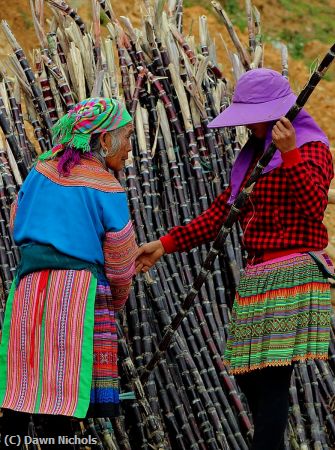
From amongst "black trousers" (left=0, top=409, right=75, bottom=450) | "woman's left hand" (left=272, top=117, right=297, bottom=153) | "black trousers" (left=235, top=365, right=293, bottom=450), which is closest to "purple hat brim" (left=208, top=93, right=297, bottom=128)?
"woman's left hand" (left=272, top=117, right=297, bottom=153)

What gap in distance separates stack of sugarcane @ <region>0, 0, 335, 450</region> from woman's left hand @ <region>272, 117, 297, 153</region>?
3.80ft

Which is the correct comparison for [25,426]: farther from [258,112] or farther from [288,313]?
[258,112]

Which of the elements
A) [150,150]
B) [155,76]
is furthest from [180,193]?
[155,76]

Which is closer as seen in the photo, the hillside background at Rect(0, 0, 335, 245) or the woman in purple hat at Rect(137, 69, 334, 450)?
the woman in purple hat at Rect(137, 69, 334, 450)

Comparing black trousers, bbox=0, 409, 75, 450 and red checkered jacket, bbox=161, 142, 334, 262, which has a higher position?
red checkered jacket, bbox=161, 142, 334, 262

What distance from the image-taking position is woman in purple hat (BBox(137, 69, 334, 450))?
3104 millimetres

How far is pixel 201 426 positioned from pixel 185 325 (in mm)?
428

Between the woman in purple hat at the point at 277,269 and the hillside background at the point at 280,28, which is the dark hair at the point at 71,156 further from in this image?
the hillside background at the point at 280,28

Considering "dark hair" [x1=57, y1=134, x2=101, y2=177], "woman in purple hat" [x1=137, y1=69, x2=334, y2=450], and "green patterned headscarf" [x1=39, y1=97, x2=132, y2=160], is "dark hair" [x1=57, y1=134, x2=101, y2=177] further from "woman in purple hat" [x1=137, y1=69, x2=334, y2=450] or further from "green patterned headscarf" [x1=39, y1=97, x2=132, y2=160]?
"woman in purple hat" [x1=137, y1=69, x2=334, y2=450]

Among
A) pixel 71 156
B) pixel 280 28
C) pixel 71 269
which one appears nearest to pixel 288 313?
pixel 71 269

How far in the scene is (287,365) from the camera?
3139mm

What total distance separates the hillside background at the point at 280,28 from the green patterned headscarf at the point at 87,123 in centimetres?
677

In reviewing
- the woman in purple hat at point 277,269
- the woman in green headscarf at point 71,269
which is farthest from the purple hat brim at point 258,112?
the woman in green headscarf at point 71,269

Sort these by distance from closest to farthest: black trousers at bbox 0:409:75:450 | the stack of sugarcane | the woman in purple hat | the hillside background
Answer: the woman in purple hat
black trousers at bbox 0:409:75:450
the stack of sugarcane
the hillside background
